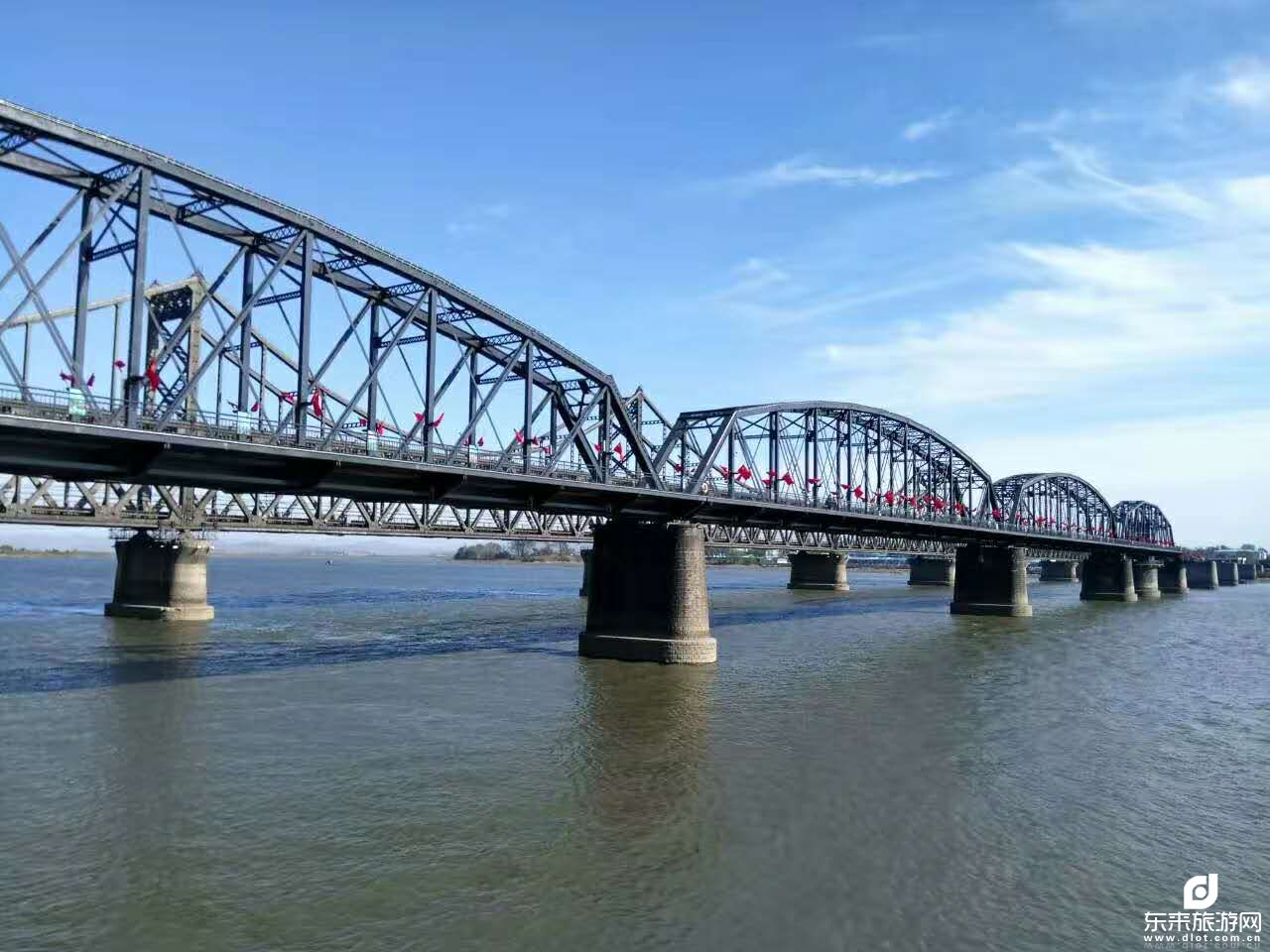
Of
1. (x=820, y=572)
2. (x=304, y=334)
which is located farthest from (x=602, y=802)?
(x=820, y=572)

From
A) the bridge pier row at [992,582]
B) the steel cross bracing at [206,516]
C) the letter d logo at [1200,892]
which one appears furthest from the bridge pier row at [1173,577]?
the letter d logo at [1200,892]

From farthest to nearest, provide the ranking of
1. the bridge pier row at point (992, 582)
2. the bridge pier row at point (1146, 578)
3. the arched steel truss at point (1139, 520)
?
the arched steel truss at point (1139, 520) < the bridge pier row at point (1146, 578) < the bridge pier row at point (992, 582)

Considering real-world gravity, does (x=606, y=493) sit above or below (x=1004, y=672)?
above

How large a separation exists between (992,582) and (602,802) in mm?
80070

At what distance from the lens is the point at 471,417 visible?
44.7m

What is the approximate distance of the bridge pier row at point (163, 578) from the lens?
A: 6356 cm

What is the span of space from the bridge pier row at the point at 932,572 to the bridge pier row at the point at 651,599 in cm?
14522

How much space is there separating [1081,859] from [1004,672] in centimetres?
3237

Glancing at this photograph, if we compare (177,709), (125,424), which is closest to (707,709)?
(177,709)

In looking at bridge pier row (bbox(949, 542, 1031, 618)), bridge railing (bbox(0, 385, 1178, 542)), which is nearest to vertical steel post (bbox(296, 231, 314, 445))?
bridge railing (bbox(0, 385, 1178, 542))

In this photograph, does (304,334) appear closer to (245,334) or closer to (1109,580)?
(245,334)

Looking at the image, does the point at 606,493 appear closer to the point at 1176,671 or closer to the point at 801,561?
the point at 1176,671

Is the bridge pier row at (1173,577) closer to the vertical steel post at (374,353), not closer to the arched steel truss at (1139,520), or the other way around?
the arched steel truss at (1139,520)

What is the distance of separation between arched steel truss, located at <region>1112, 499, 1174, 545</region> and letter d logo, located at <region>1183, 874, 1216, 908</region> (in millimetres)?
177880
